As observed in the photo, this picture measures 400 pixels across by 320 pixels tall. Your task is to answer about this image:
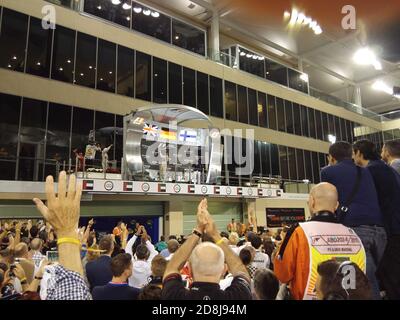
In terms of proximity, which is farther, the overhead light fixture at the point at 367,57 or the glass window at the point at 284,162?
the glass window at the point at 284,162

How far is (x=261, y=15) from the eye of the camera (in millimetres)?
18641

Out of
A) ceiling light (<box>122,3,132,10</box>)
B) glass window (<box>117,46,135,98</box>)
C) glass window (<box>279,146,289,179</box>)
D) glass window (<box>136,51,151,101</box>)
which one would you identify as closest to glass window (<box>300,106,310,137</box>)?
glass window (<box>279,146,289,179</box>)

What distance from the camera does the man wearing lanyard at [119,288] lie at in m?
3.07

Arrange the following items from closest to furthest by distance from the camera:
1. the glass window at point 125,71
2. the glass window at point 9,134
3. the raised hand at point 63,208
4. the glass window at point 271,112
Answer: the raised hand at point 63,208, the glass window at point 9,134, the glass window at point 125,71, the glass window at point 271,112

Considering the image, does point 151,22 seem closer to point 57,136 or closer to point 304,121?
point 57,136

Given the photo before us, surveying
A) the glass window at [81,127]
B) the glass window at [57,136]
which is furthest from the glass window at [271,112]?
the glass window at [57,136]

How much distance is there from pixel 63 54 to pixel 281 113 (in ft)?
45.2

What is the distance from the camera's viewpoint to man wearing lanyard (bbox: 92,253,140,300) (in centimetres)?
307

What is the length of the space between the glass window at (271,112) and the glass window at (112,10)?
392 inches

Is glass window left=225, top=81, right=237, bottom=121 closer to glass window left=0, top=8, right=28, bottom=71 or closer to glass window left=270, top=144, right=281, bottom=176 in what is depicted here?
glass window left=270, top=144, right=281, bottom=176

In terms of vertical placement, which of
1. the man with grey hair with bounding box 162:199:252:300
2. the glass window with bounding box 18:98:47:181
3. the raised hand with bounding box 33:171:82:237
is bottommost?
the man with grey hair with bounding box 162:199:252:300

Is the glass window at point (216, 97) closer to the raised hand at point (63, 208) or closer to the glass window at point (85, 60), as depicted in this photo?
the glass window at point (85, 60)

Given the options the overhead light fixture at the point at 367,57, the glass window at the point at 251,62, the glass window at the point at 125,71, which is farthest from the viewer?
the glass window at the point at 251,62

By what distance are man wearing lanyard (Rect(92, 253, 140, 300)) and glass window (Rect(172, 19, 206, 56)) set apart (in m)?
15.9
